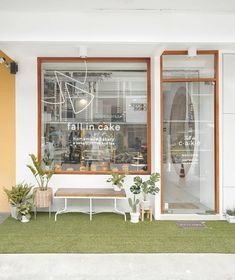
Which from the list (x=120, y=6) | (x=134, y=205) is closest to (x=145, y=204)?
(x=134, y=205)

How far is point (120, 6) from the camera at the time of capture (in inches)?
175

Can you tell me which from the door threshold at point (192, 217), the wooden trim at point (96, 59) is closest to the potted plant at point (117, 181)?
the door threshold at point (192, 217)

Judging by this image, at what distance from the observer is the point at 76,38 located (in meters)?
4.61

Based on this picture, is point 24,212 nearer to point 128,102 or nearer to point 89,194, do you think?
point 89,194

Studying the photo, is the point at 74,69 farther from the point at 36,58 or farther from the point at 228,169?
the point at 228,169

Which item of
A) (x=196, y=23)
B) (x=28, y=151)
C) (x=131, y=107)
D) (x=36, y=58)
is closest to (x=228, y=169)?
(x=131, y=107)

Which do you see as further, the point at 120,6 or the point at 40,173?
the point at 40,173

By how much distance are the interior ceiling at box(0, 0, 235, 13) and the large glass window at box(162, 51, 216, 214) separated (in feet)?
4.06

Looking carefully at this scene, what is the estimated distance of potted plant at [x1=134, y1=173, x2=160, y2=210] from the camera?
17.6 feet

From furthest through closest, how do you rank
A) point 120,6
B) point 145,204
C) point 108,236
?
point 145,204 → point 108,236 → point 120,6

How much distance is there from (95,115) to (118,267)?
3324mm

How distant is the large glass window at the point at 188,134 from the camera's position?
5676mm

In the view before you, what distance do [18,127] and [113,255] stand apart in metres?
3.34

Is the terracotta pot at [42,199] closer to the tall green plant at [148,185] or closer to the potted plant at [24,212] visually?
the potted plant at [24,212]
